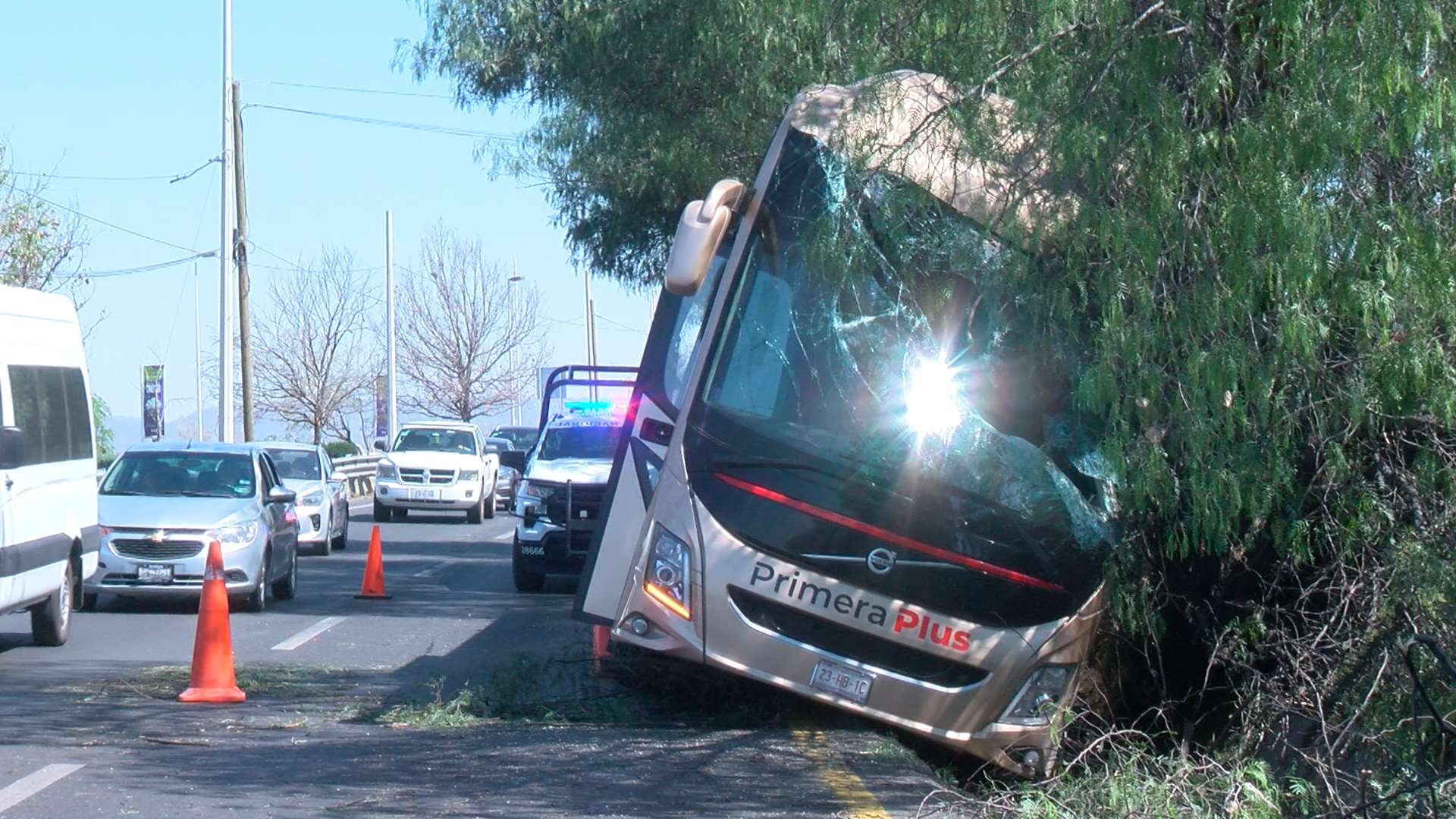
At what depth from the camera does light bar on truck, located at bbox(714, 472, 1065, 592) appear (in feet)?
22.8

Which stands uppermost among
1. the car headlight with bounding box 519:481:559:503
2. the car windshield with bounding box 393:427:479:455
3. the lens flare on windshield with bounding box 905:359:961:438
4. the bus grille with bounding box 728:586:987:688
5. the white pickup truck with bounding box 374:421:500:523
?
the lens flare on windshield with bounding box 905:359:961:438

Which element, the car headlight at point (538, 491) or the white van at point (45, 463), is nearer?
the white van at point (45, 463)

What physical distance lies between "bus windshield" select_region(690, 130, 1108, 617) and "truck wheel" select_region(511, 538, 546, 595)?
34.5 ft

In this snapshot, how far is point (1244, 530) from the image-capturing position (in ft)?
23.7

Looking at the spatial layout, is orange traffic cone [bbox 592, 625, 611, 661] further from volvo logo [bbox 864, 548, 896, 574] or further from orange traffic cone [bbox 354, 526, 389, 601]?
orange traffic cone [bbox 354, 526, 389, 601]

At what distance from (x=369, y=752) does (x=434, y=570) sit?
44.9 feet

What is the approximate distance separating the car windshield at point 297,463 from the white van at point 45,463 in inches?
407

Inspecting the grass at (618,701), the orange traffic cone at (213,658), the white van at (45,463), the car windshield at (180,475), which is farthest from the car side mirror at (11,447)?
the car windshield at (180,475)

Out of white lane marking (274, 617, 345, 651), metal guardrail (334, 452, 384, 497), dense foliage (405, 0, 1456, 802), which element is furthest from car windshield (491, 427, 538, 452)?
dense foliage (405, 0, 1456, 802)

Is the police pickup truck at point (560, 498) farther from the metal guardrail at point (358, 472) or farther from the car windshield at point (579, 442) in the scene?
the metal guardrail at point (358, 472)

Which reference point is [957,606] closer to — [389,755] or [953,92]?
[953,92]

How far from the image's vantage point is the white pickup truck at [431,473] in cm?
3106

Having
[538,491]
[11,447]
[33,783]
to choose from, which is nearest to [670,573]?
[33,783]

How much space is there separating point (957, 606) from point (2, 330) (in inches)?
297
